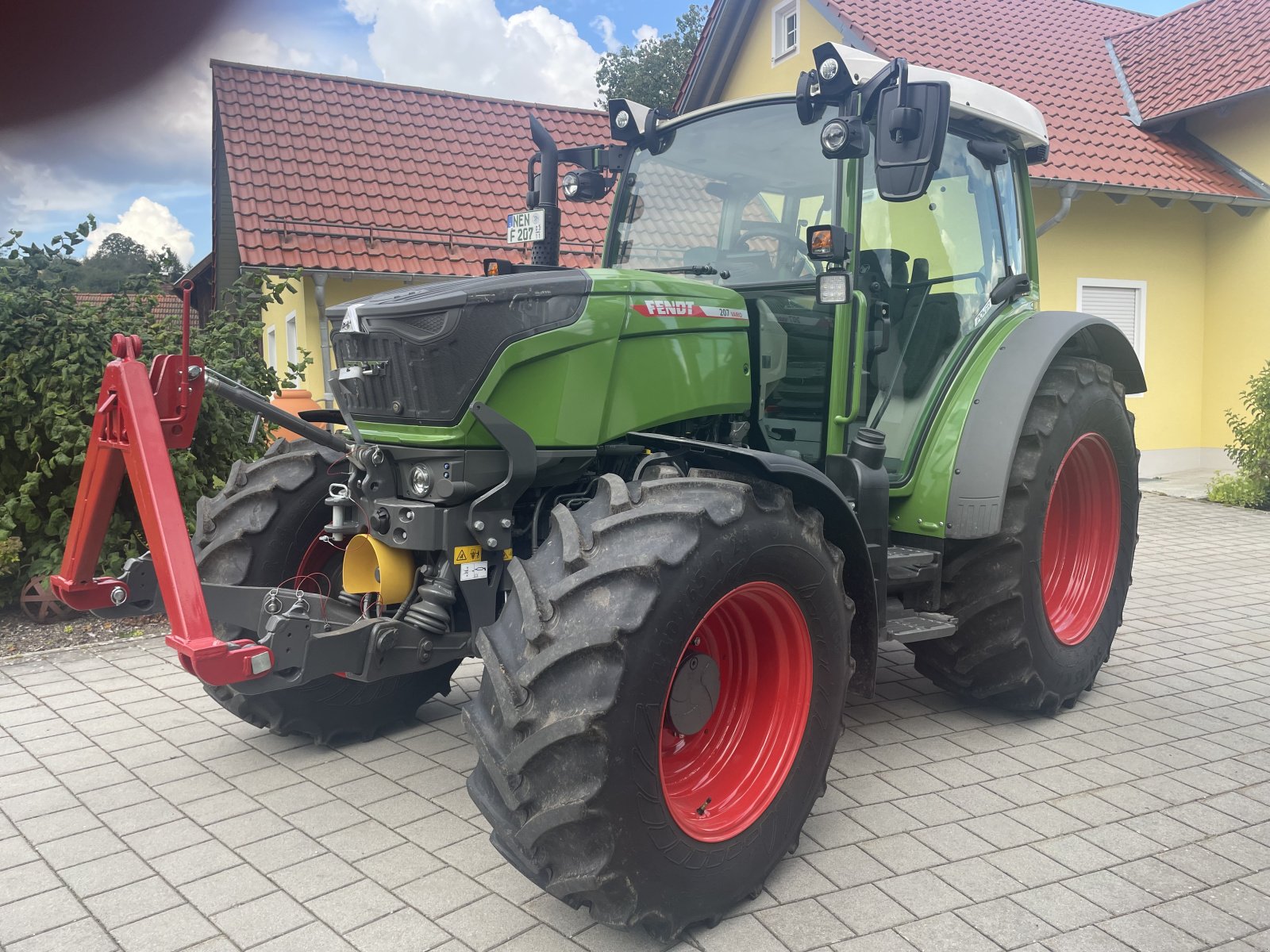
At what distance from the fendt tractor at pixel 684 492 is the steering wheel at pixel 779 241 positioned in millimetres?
14

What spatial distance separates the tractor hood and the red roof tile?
8.71 meters

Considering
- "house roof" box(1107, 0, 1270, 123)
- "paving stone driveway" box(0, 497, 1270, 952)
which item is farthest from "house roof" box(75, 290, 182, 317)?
"house roof" box(1107, 0, 1270, 123)

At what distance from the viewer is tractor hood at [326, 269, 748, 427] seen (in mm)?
2959

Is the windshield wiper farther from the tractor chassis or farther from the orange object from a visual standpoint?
the orange object

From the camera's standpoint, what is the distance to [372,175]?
39.4ft

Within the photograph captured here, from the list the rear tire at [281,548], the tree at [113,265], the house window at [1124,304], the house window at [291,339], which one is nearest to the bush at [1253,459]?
the house window at [1124,304]

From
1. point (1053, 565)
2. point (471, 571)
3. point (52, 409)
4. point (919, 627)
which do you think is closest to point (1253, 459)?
point (1053, 565)

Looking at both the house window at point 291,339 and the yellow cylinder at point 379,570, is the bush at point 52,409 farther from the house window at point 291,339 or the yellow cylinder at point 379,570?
the house window at point 291,339

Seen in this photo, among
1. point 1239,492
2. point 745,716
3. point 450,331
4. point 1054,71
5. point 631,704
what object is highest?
point 1054,71

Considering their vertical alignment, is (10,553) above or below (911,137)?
below

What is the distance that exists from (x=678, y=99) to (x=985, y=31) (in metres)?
4.74

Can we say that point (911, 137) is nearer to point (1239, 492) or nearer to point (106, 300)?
point (106, 300)

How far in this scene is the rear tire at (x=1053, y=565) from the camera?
4012 millimetres

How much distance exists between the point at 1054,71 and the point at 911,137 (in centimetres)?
1136
